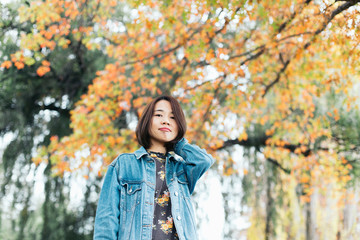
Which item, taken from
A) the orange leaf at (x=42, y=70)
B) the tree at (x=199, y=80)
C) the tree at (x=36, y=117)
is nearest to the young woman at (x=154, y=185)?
the tree at (x=199, y=80)

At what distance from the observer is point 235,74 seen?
514 cm

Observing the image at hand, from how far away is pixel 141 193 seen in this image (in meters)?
1.66

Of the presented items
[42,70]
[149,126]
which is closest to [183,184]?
[149,126]

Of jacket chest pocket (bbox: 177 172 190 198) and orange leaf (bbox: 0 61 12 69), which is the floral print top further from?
orange leaf (bbox: 0 61 12 69)

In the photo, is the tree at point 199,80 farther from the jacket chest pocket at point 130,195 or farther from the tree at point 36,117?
the jacket chest pocket at point 130,195

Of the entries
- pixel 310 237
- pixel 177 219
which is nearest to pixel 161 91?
pixel 310 237

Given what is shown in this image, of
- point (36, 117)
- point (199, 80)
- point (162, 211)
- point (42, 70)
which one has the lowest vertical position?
point (162, 211)

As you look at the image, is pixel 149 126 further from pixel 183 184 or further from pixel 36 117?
pixel 36 117

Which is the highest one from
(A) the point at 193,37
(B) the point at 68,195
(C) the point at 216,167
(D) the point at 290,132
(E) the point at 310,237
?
(A) the point at 193,37

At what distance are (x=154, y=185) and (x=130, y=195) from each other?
0.38 ft

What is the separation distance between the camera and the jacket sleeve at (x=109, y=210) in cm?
155

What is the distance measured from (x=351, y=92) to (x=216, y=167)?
2243 millimetres

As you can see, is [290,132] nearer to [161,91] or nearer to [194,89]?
[194,89]

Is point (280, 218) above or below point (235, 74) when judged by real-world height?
below
